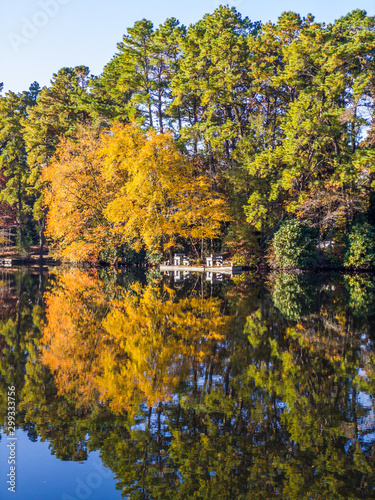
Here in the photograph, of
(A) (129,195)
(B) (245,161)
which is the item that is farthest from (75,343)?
(B) (245,161)

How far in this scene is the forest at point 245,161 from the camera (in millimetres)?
25812

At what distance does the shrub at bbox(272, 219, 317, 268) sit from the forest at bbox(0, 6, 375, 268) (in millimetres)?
67

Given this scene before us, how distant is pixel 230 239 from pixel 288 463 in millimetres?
25365

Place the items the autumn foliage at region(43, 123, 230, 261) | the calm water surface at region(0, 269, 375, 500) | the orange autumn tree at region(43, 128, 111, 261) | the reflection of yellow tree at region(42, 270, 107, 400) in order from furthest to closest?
the orange autumn tree at region(43, 128, 111, 261) < the autumn foliage at region(43, 123, 230, 261) < the reflection of yellow tree at region(42, 270, 107, 400) < the calm water surface at region(0, 269, 375, 500)

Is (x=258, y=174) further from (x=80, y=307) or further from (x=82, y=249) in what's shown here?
(x=80, y=307)

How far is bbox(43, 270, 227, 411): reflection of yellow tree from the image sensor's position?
5090 millimetres

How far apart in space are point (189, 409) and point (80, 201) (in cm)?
2432

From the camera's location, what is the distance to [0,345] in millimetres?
7172

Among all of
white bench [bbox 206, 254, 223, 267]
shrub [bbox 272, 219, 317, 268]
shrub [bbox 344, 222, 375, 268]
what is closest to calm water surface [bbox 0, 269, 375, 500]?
shrub [bbox 272, 219, 317, 268]

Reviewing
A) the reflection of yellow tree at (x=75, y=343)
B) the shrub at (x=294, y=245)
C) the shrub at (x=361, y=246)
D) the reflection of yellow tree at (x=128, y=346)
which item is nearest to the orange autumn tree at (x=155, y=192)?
the shrub at (x=294, y=245)

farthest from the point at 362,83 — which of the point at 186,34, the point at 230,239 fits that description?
the point at 186,34

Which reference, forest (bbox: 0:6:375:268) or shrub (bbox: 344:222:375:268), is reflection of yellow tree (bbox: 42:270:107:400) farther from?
shrub (bbox: 344:222:375:268)

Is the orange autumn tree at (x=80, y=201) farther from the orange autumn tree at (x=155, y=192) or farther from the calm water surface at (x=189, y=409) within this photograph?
the calm water surface at (x=189, y=409)

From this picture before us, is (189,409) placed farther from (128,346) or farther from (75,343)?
(75,343)
